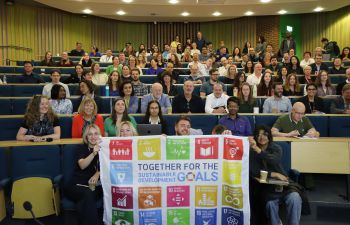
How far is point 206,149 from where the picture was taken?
3309 millimetres

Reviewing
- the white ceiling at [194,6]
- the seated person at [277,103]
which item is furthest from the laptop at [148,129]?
the white ceiling at [194,6]

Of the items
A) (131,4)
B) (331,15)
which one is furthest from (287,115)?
(331,15)

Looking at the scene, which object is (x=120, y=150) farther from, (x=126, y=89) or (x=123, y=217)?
(x=126, y=89)

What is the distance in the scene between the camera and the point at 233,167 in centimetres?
328

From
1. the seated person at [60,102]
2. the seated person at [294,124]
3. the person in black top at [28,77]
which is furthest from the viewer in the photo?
the person in black top at [28,77]

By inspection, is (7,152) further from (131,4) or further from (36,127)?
(131,4)

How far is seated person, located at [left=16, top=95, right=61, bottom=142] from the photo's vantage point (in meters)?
4.45

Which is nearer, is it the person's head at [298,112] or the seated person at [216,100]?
the person's head at [298,112]

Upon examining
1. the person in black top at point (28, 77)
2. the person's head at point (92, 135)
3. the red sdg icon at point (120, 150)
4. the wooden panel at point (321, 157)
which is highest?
the person in black top at point (28, 77)

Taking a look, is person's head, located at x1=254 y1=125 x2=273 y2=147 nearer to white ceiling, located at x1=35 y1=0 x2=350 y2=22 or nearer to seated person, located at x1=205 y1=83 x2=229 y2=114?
seated person, located at x1=205 y1=83 x2=229 y2=114

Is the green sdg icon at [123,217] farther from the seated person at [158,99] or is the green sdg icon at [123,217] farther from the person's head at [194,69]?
the person's head at [194,69]

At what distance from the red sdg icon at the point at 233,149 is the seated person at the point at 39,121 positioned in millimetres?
2105

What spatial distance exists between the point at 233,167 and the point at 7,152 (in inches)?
87.3

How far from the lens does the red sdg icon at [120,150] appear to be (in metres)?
3.31
